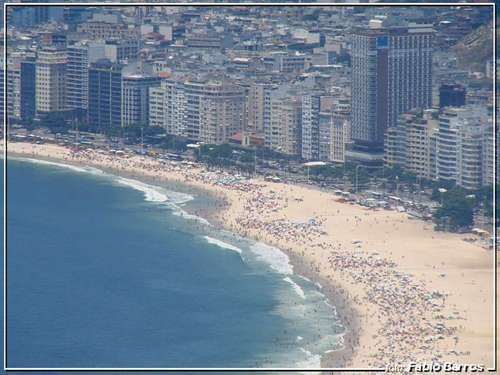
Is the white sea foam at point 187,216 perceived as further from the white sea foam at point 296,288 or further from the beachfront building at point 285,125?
the white sea foam at point 296,288

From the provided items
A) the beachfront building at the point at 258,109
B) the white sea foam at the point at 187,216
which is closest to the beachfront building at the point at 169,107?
the beachfront building at the point at 258,109

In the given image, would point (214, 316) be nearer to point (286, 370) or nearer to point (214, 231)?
point (286, 370)

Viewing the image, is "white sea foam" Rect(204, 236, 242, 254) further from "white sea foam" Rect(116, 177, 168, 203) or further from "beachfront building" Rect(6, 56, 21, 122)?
"beachfront building" Rect(6, 56, 21, 122)

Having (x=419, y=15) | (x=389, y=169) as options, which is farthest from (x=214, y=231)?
(x=419, y=15)

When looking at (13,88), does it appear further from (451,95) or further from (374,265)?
(374,265)

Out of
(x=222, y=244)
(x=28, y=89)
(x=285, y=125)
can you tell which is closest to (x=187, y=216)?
(x=222, y=244)

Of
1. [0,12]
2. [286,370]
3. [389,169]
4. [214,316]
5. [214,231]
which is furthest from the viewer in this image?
[0,12]
